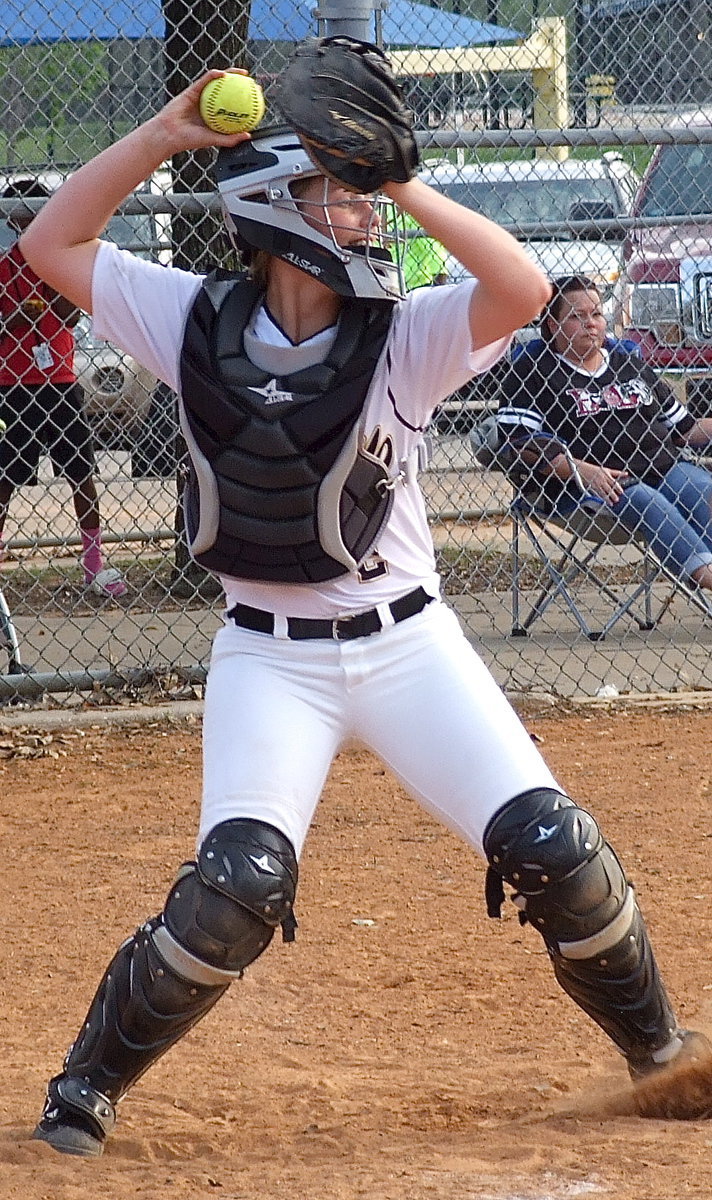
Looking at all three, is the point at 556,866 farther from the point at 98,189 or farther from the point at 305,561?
the point at 98,189

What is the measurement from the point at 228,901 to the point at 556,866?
60 cm

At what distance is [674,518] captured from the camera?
701 cm

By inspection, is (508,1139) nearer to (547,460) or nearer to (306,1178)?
(306,1178)

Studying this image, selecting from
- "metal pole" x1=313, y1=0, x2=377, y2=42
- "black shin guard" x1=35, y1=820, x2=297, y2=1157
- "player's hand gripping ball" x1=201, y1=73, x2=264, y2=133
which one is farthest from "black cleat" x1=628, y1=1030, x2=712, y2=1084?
"metal pole" x1=313, y1=0, x2=377, y2=42

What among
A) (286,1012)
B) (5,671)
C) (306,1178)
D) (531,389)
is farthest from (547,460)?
(306,1178)

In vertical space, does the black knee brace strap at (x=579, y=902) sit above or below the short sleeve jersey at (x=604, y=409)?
above

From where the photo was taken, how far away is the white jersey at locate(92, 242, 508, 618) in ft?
9.55

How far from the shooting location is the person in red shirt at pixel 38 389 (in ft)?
23.5

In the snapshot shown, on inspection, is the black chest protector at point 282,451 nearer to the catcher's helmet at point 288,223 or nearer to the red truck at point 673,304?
the catcher's helmet at point 288,223

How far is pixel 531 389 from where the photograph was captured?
23.4ft

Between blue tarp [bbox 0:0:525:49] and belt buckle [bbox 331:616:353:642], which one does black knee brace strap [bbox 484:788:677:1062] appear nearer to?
belt buckle [bbox 331:616:353:642]

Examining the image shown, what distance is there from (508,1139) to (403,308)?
1601mm

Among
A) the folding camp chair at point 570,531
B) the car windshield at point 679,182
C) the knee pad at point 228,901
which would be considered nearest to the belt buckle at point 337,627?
the knee pad at point 228,901

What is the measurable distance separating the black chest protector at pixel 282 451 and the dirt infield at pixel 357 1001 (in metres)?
1.13
